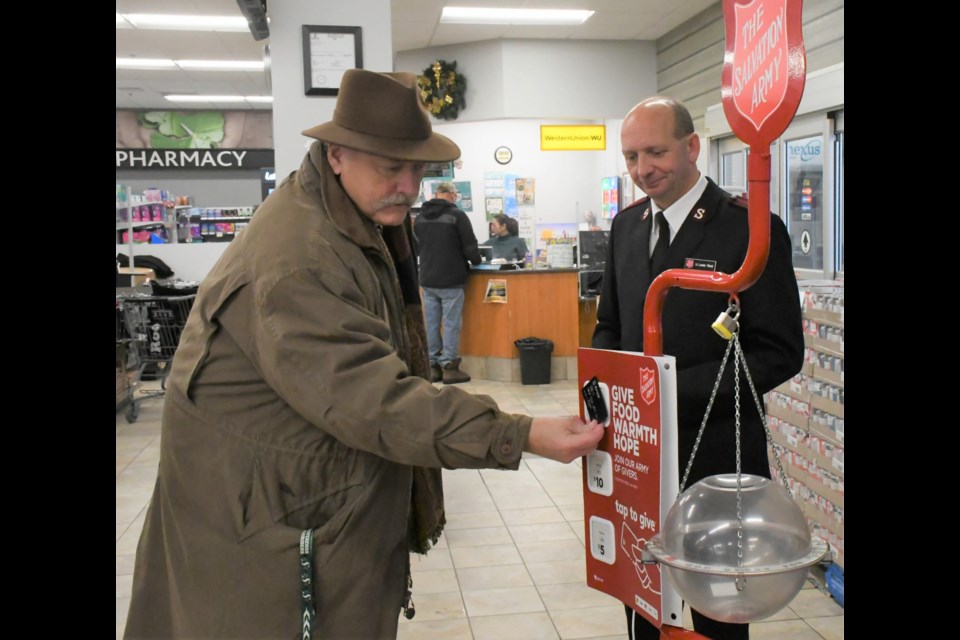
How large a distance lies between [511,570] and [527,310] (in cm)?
486

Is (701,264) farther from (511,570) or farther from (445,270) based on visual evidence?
(445,270)

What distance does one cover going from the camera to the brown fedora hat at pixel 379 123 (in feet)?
5.69

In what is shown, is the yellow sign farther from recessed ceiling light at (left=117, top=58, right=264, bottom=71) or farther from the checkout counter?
recessed ceiling light at (left=117, top=58, right=264, bottom=71)

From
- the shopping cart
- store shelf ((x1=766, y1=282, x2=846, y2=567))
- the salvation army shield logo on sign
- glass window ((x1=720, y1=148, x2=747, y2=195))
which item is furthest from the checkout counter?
the salvation army shield logo on sign

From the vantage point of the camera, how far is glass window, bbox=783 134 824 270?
741 cm

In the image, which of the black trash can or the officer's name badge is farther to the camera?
the black trash can

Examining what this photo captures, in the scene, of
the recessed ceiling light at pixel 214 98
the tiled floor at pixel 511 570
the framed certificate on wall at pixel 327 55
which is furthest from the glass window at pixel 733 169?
the recessed ceiling light at pixel 214 98

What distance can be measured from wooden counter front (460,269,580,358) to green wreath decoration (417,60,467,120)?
12.4ft

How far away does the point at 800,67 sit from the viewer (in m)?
1.22

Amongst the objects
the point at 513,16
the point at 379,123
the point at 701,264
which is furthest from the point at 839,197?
the point at 379,123

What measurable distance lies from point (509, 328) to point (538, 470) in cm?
318

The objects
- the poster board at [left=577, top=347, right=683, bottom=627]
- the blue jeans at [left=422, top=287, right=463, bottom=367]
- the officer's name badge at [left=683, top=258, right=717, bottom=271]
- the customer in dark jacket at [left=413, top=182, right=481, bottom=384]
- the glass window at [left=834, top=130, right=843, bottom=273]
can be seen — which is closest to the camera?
the poster board at [left=577, top=347, right=683, bottom=627]

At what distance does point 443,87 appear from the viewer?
11766mm

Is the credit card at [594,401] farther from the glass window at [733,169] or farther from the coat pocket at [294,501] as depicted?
the glass window at [733,169]
